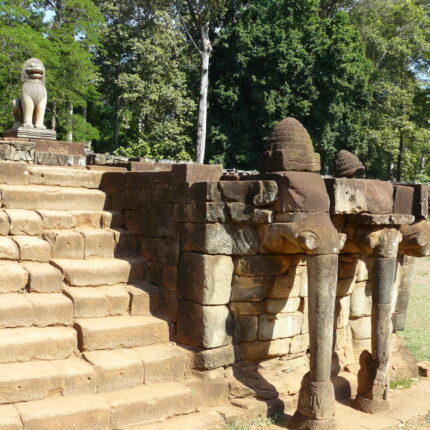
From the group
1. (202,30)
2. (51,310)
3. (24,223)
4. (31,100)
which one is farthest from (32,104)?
(202,30)

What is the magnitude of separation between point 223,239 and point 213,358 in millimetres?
1159

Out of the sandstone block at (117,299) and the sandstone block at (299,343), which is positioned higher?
the sandstone block at (117,299)

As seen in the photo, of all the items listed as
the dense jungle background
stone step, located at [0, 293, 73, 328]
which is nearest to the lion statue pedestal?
stone step, located at [0, 293, 73, 328]

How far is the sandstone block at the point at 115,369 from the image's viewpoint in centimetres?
469

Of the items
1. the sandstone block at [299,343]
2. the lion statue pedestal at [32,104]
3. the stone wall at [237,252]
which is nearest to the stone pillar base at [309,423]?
the stone wall at [237,252]

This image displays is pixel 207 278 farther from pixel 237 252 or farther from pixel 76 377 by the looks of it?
pixel 76 377

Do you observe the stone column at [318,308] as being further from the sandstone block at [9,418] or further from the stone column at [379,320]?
the sandstone block at [9,418]

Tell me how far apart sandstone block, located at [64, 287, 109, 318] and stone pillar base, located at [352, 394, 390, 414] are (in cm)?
281

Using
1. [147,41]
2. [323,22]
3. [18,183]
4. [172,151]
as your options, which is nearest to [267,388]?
[18,183]

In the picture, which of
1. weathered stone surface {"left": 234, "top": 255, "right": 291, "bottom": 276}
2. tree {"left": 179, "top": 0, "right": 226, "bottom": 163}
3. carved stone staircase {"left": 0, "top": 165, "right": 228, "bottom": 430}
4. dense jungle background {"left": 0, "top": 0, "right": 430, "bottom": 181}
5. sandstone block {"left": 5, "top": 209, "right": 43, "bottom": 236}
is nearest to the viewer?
carved stone staircase {"left": 0, "top": 165, "right": 228, "bottom": 430}

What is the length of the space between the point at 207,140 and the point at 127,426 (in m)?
22.0

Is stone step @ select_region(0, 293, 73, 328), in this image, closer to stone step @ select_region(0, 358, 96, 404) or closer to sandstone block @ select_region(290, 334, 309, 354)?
stone step @ select_region(0, 358, 96, 404)

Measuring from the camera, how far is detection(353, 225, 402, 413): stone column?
18.5 ft

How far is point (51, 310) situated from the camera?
5.02m
